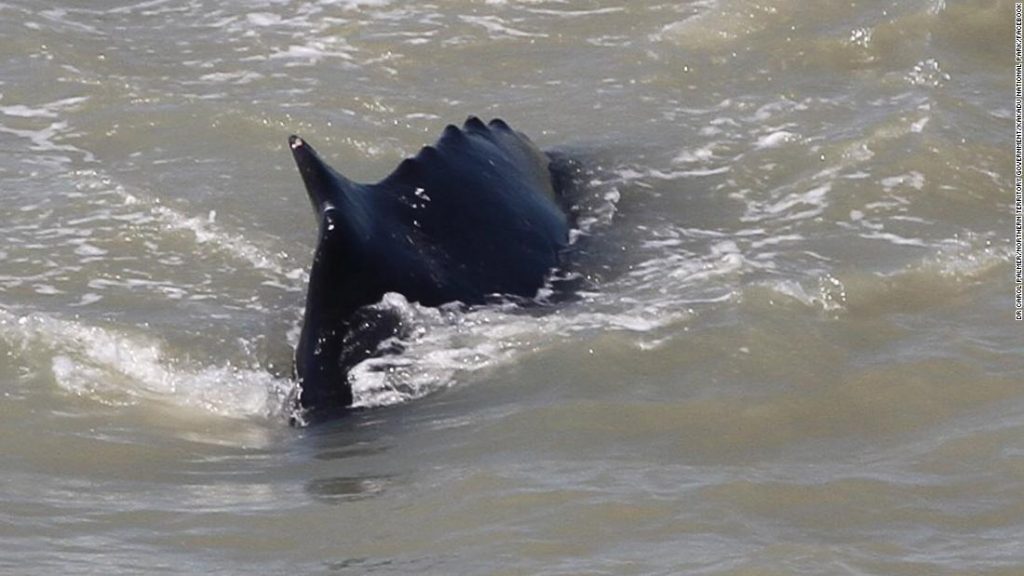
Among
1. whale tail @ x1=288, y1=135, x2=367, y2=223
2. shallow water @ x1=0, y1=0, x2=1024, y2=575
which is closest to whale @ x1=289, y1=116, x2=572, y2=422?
whale tail @ x1=288, y1=135, x2=367, y2=223

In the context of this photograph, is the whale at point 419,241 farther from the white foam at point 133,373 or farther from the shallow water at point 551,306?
the white foam at point 133,373

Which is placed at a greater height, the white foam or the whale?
the whale

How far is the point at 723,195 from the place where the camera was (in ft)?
26.7

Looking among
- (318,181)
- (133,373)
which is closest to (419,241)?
(318,181)

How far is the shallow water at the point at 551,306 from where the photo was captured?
4770 millimetres

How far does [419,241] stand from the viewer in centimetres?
609

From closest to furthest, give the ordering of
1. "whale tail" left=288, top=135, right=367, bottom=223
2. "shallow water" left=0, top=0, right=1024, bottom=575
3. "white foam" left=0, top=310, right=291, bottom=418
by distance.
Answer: "shallow water" left=0, top=0, right=1024, bottom=575
"whale tail" left=288, top=135, right=367, bottom=223
"white foam" left=0, top=310, right=291, bottom=418

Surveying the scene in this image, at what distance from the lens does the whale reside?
5559mm

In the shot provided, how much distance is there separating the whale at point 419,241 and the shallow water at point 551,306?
4.6 inches

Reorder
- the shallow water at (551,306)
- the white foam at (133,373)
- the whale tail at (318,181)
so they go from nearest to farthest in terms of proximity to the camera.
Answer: the shallow water at (551,306), the whale tail at (318,181), the white foam at (133,373)

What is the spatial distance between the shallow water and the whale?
0.12 meters

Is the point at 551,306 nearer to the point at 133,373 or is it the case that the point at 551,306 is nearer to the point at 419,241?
the point at 419,241

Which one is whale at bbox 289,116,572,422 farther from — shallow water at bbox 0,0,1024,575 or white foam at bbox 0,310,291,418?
white foam at bbox 0,310,291,418

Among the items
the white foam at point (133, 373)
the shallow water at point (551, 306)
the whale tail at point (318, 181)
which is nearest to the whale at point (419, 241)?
the whale tail at point (318, 181)
